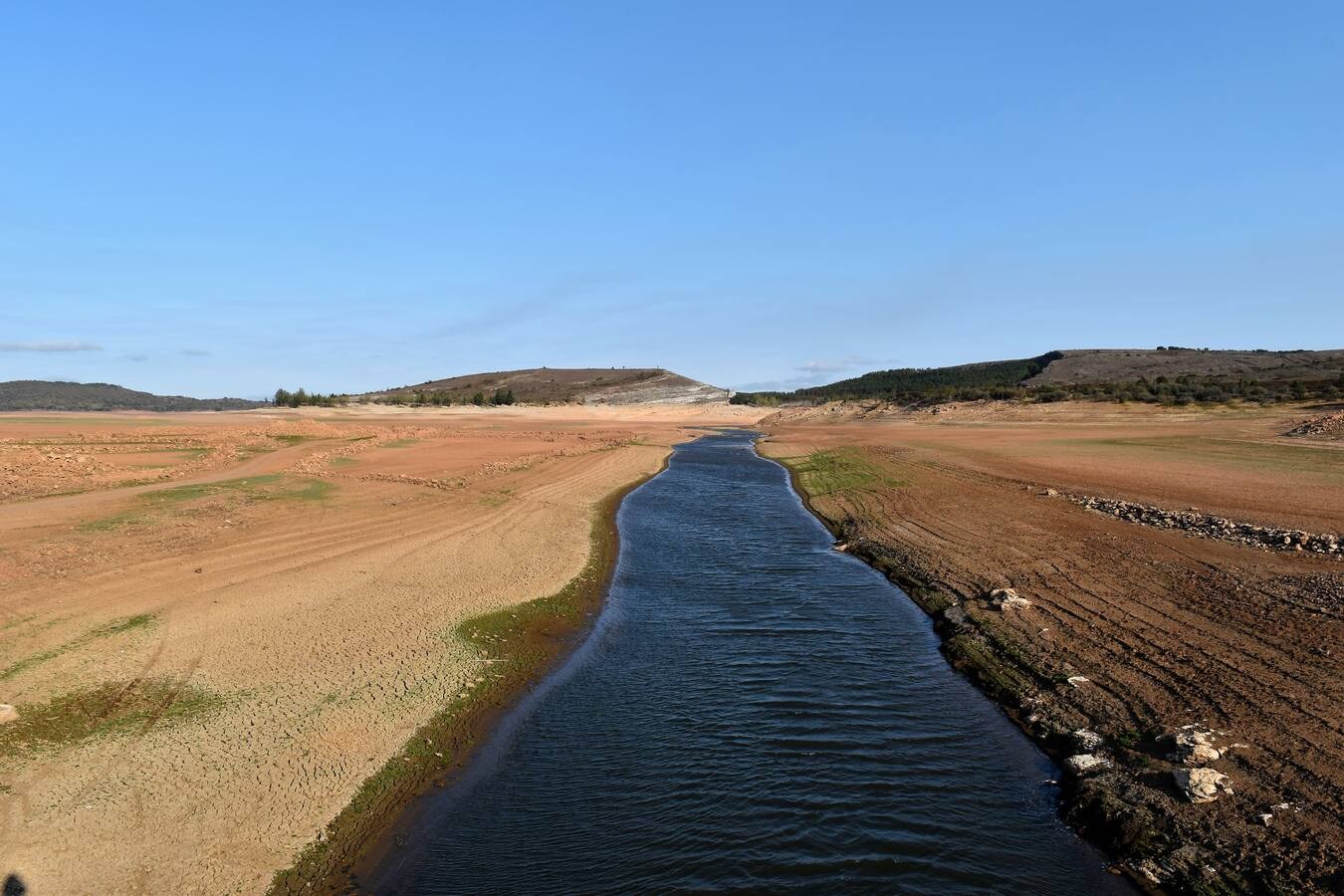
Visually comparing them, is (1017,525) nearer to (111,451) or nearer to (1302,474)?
(1302,474)

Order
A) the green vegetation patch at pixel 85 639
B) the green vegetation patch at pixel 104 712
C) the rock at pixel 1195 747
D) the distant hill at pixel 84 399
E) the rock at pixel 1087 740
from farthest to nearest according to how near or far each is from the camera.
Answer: the distant hill at pixel 84 399 → the green vegetation patch at pixel 85 639 → the rock at pixel 1087 740 → the green vegetation patch at pixel 104 712 → the rock at pixel 1195 747

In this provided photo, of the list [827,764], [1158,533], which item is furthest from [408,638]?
[1158,533]

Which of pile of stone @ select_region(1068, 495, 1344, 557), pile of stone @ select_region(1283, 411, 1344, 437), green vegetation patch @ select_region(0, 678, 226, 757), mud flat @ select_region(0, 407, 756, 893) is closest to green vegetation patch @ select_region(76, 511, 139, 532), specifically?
mud flat @ select_region(0, 407, 756, 893)

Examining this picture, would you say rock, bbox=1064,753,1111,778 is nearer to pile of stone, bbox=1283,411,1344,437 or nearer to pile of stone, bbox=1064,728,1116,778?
pile of stone, bbox=1064,728,1116,778

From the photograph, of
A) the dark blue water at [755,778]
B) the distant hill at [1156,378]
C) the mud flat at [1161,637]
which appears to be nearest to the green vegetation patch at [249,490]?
the dark blue water at [755,778]

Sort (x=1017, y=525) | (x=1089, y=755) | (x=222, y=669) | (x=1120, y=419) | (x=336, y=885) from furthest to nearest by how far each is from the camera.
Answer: (x=1120, y=419)
(x=1017, y=525)
(x=222, y=669)
(x=1089, y=755)
(x=336, y=885)

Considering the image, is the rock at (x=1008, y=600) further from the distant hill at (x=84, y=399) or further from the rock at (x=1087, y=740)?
the distant hill at (x=84, y=399)
